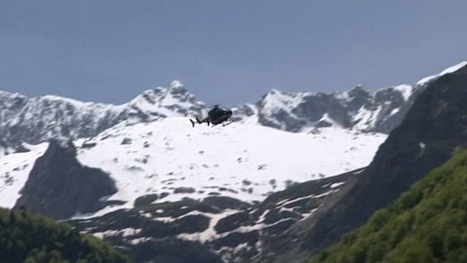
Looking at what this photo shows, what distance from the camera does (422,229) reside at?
149750 mm

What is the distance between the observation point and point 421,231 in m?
150

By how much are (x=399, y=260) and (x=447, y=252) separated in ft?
18.5

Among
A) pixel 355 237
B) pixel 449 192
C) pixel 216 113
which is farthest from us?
pixel 355 237

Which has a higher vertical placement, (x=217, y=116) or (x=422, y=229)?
(x=217, y=116)

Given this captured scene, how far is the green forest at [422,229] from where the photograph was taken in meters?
139

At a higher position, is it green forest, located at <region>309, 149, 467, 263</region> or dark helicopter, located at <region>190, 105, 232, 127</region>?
dark helicopter, located at <region>190, 105, 232, 127</region>

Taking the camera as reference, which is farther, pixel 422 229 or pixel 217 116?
pixel 422 229

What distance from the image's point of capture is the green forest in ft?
457

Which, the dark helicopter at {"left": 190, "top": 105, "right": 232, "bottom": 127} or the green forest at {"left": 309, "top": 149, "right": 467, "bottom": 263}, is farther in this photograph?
the green forest at {"left": 309, "top": 149, "right": 467, "bottom": 263}

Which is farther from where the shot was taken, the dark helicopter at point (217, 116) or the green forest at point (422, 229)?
the green forest at point (422, 229)

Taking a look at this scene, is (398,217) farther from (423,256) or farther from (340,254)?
(423,256)

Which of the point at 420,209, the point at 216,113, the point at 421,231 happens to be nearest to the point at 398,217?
the point at 420,209

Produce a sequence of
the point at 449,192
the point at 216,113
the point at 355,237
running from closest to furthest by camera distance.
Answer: the point at 216,113, the point at 449,192, the point at 355,237

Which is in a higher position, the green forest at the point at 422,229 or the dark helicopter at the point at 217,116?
the dark helicopter at the point at 217,116
